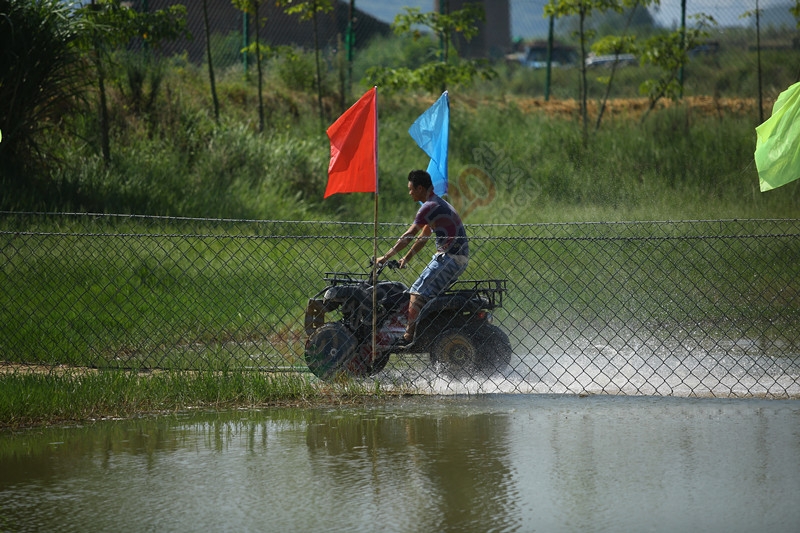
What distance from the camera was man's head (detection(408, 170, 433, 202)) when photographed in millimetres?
8586

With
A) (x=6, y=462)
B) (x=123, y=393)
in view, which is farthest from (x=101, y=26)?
(x=6, y=462)

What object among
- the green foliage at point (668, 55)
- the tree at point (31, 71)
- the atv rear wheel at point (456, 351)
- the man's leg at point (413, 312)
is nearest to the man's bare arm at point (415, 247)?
the man's leg at point (413, 312)

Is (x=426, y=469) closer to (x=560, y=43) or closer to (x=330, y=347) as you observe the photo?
(x=330, y=347)

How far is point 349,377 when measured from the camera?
7.87 metres

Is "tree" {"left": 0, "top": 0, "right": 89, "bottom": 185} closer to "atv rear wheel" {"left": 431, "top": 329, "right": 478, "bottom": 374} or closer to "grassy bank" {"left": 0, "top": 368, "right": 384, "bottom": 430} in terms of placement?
"grassy bank" {"left": 0, "top": 368, "right": 384, "bottom": 430}

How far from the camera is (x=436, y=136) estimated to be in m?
8.83

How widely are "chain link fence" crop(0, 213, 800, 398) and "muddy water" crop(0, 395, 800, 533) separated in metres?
0.88

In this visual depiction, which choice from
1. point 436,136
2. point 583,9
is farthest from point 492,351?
point 583,9

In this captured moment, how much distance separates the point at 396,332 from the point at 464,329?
58cm

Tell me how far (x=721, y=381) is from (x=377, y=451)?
3.24 metres

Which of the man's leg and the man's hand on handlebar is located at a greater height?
the man's hand on handlebar

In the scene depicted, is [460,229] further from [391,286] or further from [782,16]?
[782,16]

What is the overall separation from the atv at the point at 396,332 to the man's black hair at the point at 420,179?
79 cm

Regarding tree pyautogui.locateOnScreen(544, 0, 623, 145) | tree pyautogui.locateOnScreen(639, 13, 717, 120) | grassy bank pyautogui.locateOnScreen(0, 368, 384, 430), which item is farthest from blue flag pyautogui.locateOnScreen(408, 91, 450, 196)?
tree pyautogui.locateOnScreen(639, 13, 717, 120)
